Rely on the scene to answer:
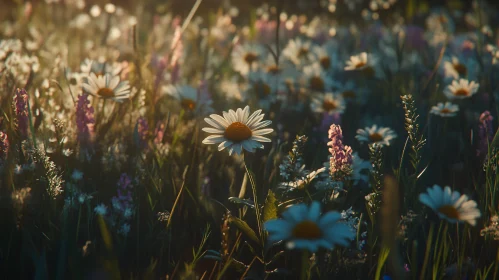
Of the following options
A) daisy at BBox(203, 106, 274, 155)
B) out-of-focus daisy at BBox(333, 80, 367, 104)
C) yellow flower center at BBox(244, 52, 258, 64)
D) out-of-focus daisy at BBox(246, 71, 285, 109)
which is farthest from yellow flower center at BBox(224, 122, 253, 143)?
yellow flower center at BBox(244, 52, 258, 64)

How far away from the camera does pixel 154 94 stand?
2.33 meters

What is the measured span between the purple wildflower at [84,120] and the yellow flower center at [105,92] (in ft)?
0.30

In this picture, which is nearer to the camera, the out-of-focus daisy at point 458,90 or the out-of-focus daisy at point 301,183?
the out-of-focus daisy at point 301,183

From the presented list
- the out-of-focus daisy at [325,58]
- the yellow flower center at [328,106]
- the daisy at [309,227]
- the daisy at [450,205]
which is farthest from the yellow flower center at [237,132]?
the out-of-focus daisy at [325,58]

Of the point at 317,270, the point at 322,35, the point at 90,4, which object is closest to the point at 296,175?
the point at 317,270

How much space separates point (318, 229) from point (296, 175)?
39 cm

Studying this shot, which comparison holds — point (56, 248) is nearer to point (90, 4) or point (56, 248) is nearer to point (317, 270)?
point (317, 270)

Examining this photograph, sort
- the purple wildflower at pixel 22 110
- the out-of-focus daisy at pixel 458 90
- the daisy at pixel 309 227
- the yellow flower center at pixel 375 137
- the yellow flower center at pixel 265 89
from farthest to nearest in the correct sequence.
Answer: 1. the yellow flower center at pixel 265 89
2. the out-of-focus daisy at pixel 458 90
3. the yellow flower center at pixel 375 137
4. the purple wildflower at pixel 22 110
5. the daisy at pixel 309 227

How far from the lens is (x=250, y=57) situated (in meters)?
3.53

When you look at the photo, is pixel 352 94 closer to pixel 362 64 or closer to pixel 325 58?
pixel 362 64

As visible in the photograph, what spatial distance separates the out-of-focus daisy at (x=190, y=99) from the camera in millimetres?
2486

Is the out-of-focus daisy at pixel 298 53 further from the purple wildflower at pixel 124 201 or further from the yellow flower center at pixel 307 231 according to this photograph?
the yellow flower center at pixel 307 231

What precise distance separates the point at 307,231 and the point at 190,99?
157 centimetres

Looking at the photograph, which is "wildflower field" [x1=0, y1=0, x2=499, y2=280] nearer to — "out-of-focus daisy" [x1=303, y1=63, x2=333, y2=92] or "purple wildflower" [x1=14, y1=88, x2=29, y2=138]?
"purple wildflower" [x1=14, y1=88, x2=29, y2=138]
